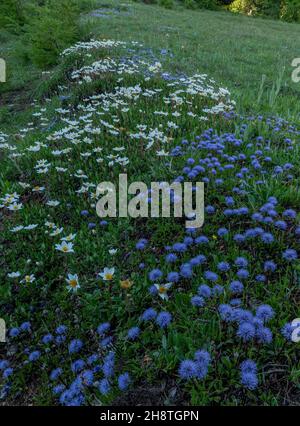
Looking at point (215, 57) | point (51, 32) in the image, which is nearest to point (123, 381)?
point (51, 32)

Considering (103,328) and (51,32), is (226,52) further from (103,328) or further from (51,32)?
(103,328)

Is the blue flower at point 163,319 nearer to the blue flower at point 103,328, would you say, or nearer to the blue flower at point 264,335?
the blue flower at point 103,328

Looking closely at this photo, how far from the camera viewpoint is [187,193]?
432 cm

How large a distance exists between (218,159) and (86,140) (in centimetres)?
223

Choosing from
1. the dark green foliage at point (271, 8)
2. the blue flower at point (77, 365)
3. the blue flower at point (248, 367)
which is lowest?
the blue flower at point (77, 365)

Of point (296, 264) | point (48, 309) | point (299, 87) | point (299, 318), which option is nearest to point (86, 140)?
point (48, 309)

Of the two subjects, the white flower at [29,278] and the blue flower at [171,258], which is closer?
the blue flower at [171,258]

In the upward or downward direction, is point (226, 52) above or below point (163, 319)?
above

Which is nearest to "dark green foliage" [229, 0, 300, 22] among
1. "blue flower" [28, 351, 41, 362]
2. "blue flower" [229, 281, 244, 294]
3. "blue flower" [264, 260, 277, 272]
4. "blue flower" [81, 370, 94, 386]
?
"blue flower" [264, 260, 277, 272]

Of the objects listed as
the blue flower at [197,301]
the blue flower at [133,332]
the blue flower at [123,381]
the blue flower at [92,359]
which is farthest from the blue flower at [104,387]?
the blue flower at [197,301]

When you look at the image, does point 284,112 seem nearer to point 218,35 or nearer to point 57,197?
point 57,197

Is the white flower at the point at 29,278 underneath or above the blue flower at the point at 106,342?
underneath

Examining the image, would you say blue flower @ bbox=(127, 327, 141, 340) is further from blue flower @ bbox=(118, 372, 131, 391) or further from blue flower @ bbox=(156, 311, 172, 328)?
blue flower @ bbox=(118, 372, 131, 391)

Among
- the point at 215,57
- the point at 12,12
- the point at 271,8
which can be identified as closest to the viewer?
the point at 215,57
